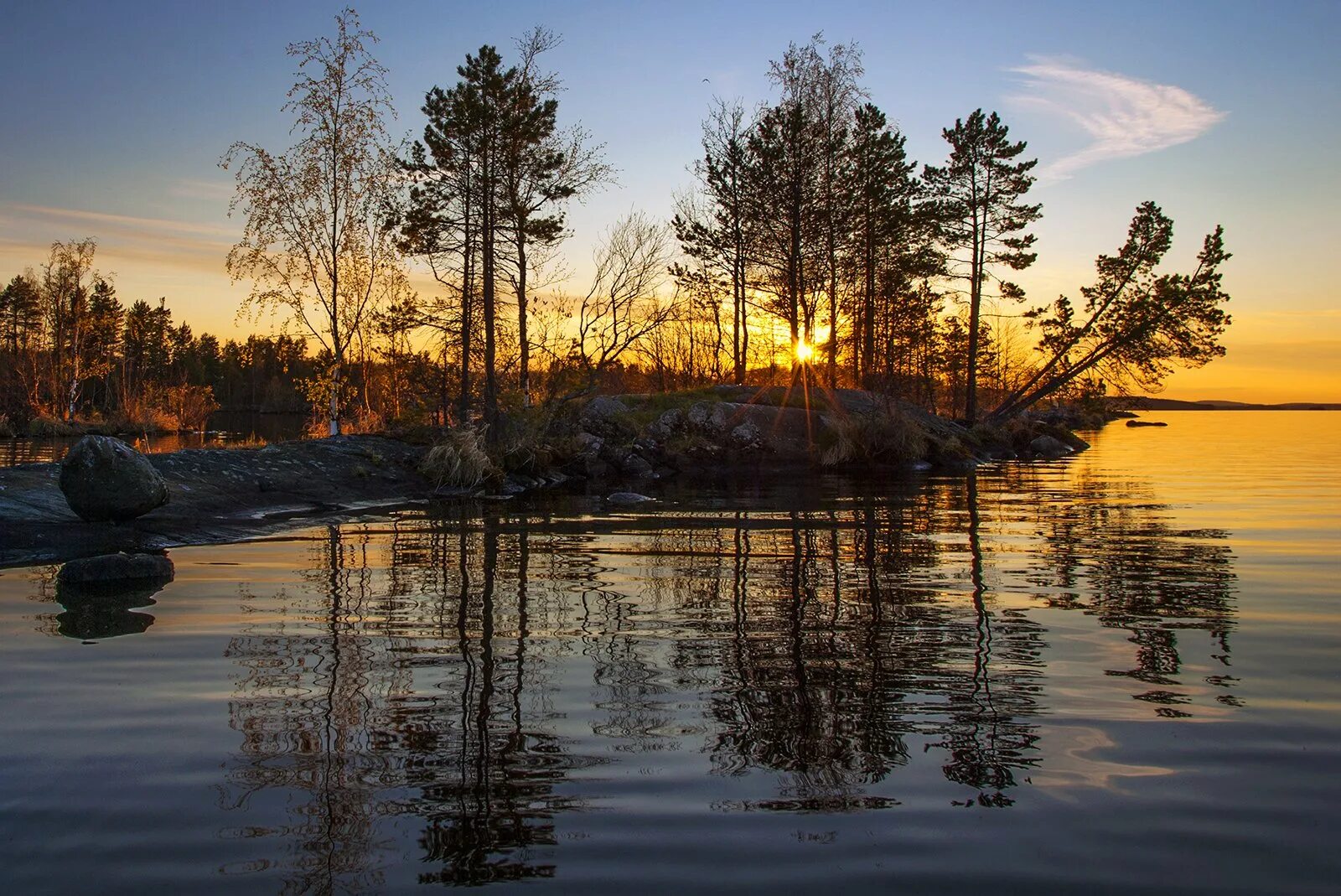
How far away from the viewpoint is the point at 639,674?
4.88m

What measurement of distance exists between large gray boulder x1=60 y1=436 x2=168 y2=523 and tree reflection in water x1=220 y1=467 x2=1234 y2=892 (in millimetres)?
2951

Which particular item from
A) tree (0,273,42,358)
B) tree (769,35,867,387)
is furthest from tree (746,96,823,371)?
tree (0,273,42,358)

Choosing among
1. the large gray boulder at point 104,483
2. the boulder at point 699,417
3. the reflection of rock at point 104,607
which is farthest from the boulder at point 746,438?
the reflection of rock at point 104,607

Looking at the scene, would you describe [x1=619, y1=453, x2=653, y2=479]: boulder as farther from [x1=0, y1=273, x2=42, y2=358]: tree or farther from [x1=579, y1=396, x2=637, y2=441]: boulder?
[x1=0, y1=273, x2=42, y2=358]: tree

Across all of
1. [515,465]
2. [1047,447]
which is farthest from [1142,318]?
[515,465]

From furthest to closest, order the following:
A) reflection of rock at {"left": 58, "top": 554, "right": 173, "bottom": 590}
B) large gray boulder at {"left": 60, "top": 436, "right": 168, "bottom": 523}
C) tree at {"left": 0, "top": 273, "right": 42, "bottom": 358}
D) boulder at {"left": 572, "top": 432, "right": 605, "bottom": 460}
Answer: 1. tree at {"left": 0, "top": 273, "right": 42, "bottom": 358}
2. boulder at {"left": 572, "top": 432, "right": 605, "bottom": 460}
3. large gray boulder at {"left": 60, "top": 436, "right": 168, "bottom": 523}
4. reflection of rock at {"left": 58, "top": 554, "right": 173, "bottom": 590}

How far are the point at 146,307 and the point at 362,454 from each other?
83.9 metres

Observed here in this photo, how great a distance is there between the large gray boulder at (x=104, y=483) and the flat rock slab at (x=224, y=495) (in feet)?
0.59

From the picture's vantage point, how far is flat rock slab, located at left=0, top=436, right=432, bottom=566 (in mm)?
9883

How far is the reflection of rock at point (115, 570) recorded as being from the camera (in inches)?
298

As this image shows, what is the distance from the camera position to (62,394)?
158 feet

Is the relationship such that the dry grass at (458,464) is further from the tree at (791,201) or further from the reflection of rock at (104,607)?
the tree at (791,201)

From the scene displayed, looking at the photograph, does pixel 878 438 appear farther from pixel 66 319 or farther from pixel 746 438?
pixel 66 319

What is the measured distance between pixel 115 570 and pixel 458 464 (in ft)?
32.1
